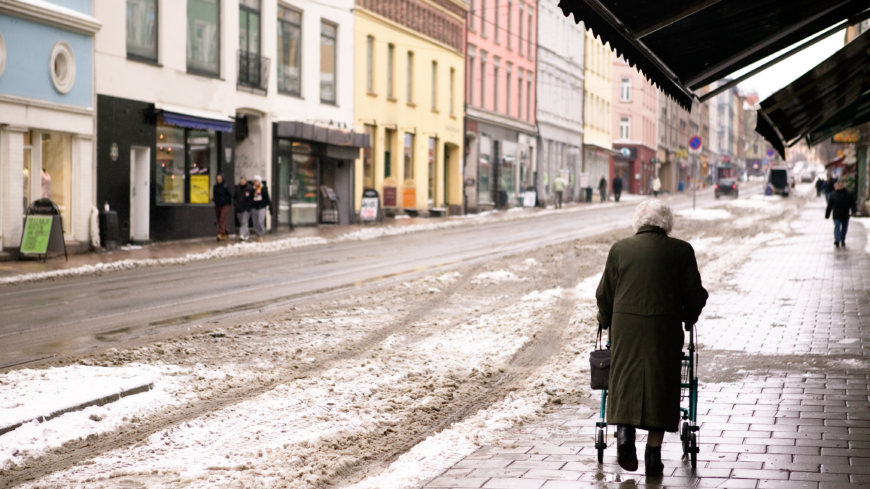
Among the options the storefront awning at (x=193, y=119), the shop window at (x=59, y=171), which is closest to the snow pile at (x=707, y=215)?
the storefront awning at (x=193, y=119)

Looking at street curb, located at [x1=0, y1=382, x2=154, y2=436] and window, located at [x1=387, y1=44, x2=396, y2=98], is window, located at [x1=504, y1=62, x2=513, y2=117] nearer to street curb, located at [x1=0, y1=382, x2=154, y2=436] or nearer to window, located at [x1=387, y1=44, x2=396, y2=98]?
window, located at [x1=387, y1=44, x2=396, y2=98]

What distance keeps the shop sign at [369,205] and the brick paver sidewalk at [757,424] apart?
23066mm

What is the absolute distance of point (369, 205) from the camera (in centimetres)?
3666

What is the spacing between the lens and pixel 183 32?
92.8ft

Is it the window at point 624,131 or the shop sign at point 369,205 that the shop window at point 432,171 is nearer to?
the shop sign at point 369,205

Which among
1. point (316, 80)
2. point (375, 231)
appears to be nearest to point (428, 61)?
point (316, 80)

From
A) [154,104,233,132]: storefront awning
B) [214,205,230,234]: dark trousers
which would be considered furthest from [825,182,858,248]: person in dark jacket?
[154,104,233,132]: storefront awning

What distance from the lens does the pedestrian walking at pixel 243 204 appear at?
28344 millimetres

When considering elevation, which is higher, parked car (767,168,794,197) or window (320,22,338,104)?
window (320,22,338,104)

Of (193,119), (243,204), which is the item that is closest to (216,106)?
(193,119)

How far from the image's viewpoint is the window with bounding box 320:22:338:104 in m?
36.6

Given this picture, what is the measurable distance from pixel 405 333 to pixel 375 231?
2055 cm

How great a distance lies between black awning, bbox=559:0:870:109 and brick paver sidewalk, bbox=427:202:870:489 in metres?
2.61

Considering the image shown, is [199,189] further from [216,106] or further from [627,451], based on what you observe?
[627,451]
